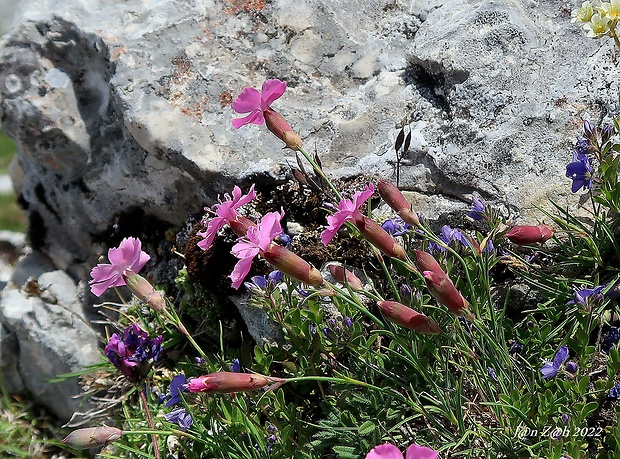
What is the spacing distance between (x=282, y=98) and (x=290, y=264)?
39.4 inches

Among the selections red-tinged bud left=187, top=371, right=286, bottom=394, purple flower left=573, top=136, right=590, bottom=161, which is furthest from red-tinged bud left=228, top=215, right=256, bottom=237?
purple flower left=573, top=136, right=590, bottom=161

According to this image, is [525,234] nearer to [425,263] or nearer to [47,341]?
[425,263]

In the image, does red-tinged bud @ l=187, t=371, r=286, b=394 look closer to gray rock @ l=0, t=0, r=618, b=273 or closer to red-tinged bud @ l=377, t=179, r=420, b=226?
red-tinged bud @ l=377, t=179, r=420, b=226

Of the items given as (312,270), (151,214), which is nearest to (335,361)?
(312,270)

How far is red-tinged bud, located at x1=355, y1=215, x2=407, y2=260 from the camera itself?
138 cm

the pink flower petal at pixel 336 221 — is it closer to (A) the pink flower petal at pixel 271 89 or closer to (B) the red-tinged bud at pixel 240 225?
(B) the red-tinged bud at pixel 240 225

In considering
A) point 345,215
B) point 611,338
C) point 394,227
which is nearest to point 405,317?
point 345,215

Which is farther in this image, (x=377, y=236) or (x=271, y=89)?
(x=271, y=89)

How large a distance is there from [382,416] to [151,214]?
4.11 ft

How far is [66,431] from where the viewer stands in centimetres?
244

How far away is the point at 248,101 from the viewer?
158 centimetres

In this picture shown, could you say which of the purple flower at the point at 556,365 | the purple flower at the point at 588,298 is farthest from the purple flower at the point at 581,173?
the purple flower at the point at 556,365

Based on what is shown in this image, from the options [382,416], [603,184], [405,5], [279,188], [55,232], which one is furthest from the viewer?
[55,232]

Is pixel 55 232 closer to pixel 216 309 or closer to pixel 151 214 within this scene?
pixel 151 214
